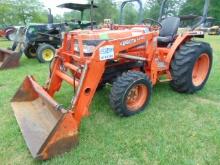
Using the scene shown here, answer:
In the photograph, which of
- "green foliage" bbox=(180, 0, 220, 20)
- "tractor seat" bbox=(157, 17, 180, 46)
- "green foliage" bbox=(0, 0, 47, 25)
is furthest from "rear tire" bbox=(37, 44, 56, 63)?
"green foliage" bbox=(180, 0, 220, 20)

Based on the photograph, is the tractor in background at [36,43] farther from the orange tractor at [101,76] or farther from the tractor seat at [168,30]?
the orange tractor at [101,76]

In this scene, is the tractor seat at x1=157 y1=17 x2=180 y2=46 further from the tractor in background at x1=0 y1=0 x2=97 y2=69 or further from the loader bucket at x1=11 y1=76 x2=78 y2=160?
the tractor in background at x1=0 y1=0 x2=97 y2=69

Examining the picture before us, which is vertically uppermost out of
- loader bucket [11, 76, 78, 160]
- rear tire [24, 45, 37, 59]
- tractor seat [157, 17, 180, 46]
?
tractor seat [157, 17, 180, 46]

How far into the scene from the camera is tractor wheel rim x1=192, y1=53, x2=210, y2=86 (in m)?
4.98

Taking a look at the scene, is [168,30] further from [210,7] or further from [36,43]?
[210,7]

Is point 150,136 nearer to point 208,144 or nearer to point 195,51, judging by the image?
point 208,144

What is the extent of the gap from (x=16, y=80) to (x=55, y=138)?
379cm

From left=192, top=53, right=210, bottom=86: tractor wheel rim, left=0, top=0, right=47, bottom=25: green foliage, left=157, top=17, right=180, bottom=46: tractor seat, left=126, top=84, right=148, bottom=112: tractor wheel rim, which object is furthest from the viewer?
left=0, top=0, right=47, bottom=25: green foliage

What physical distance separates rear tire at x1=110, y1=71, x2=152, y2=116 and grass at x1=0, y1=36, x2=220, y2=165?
0.45ft

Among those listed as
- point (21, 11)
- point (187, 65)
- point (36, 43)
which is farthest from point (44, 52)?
point (21, 11)

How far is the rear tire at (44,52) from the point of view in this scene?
27.1ft

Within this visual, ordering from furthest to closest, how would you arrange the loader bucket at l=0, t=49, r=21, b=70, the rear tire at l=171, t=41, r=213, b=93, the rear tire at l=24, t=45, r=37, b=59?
1. the rear tire at l=24, t=45, r=37, b=59
2. the loader bucket at l=0, t=49, r=21, b=70
3. the rear tire at l=171, t=41, r=213, b=93

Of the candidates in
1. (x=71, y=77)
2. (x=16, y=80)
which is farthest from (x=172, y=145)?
(x=16, y=80)

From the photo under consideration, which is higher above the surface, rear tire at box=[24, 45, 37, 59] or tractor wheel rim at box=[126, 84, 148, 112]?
tractor wheel rim at box=[126, 84, 148, 112]
